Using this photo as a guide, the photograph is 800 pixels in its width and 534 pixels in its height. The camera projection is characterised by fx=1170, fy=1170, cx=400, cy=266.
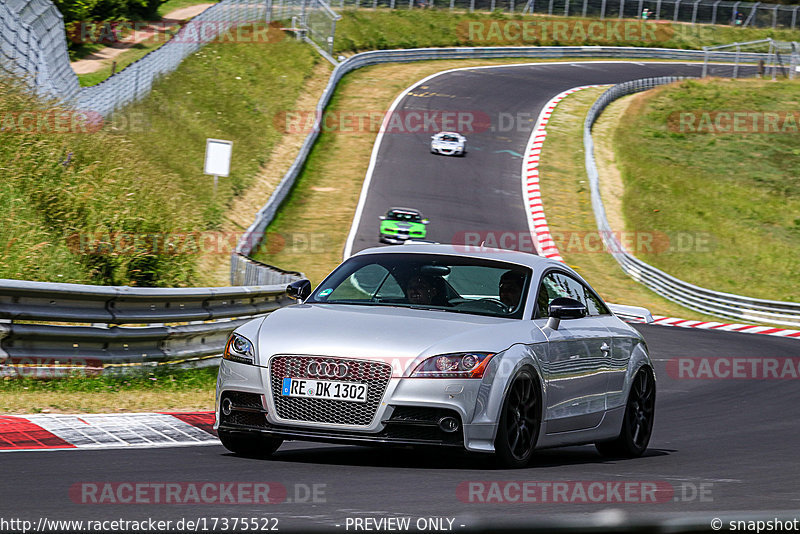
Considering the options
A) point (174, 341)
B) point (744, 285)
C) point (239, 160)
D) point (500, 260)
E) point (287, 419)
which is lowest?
point (744, 285)

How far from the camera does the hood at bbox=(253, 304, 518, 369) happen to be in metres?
7.11

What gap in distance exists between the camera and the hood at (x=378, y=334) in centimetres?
711

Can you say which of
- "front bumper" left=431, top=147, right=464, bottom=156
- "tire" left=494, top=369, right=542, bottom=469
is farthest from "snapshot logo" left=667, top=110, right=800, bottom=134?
"tire" left=494, top=369, right=542, bottom=469

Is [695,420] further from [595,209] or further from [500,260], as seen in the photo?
[595,209]

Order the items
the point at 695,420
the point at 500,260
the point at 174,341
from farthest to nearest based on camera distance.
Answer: the point at 695,420 → the point at 174,341 → the point at 500,260

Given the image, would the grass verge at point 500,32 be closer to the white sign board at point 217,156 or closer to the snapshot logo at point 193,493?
the white sign board at point 217,156

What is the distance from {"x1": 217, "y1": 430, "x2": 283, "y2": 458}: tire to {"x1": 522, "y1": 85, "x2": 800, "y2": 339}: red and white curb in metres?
11.6

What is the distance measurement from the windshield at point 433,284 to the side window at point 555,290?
0.18 m

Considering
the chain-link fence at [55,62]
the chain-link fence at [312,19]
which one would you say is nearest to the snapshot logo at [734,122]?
the chain-link fence at [312,19]

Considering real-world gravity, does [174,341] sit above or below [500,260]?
below

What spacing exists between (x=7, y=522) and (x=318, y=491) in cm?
177

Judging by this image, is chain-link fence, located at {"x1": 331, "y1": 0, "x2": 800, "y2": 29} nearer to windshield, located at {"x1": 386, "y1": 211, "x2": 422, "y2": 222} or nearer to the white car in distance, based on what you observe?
the white car in distance

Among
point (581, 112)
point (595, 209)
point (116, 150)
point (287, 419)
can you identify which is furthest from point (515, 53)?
point (287, 419)

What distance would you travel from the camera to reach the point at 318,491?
6207mm
